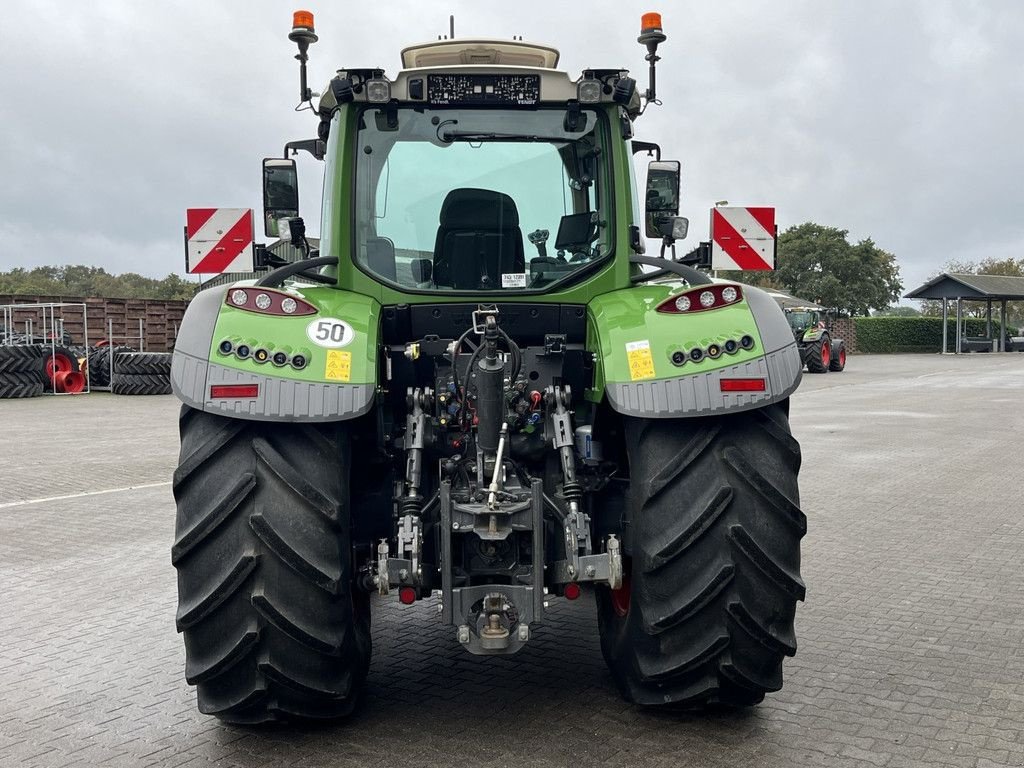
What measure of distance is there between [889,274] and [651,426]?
242 feet

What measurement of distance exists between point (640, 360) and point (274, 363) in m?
1.34

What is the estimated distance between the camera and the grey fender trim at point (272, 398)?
3.87 meters

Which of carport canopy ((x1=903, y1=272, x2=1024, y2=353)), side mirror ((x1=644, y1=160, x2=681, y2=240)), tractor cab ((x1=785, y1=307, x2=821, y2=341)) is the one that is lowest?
side mirror ((x1=644, y1=160, x2=681, y2=240))

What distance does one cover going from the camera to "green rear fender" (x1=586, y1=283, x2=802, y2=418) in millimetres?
3971

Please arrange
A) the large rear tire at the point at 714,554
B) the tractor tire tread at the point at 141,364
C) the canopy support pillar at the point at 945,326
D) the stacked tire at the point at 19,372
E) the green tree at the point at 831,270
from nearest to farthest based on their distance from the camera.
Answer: the large rear tire at the point at 714,554 → the stacked tire at the point at 19,372 → the tractor tire tread at the point at 141,364 → the canopy support pillar at the point at 945,326 → the green tree at the point at 831,270

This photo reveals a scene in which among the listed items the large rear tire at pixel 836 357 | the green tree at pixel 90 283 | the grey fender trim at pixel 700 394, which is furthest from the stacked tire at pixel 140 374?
the green tree at pixel 90 283

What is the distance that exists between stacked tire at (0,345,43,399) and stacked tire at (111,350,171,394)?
1732 millimetres

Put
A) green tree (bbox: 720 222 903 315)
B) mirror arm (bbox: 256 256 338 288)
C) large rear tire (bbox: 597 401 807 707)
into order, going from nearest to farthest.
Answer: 1. large rear tire (bbox: 597 401 807 707)
2. mirror arm (bbox: 256 256 338 288)
3. green tree (bbox: 720 222 903 315)

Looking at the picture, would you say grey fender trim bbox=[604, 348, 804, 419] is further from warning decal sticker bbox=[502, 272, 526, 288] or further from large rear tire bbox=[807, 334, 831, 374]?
large rear tire bbox=[807, 334, 831, 374]

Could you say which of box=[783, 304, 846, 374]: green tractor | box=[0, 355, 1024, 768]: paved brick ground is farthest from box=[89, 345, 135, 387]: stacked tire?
box=[783, 304, 846, 374]: green tractor

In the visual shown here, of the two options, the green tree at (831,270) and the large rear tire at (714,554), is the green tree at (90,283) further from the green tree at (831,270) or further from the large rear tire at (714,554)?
the large rear tire at (714,554)

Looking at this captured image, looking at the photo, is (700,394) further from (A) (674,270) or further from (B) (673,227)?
(B) (673,227)

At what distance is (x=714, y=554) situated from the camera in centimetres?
393

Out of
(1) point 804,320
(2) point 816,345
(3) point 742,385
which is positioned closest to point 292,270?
(3) point 742,385
